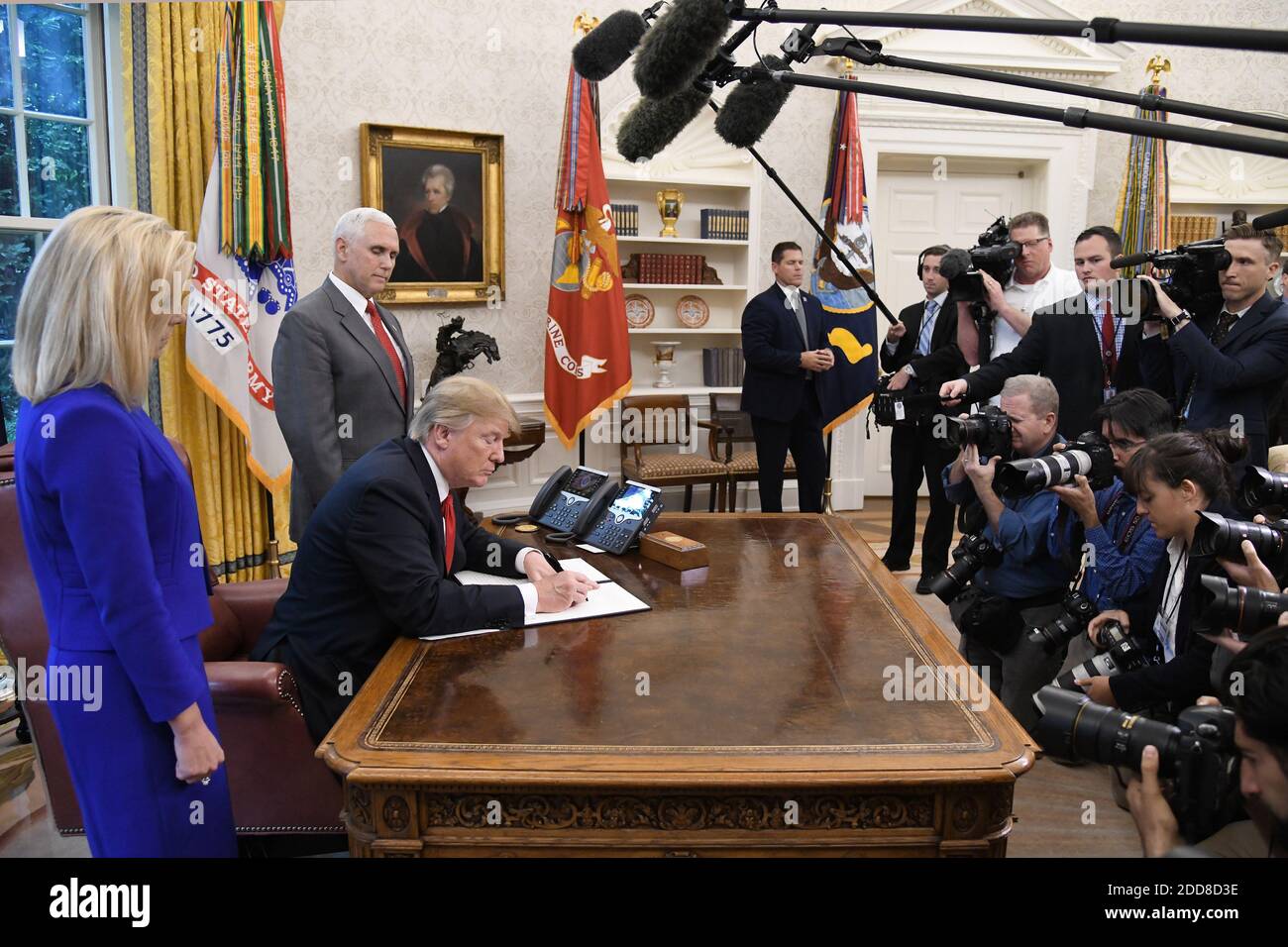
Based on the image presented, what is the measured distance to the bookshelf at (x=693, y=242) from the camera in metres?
6.43

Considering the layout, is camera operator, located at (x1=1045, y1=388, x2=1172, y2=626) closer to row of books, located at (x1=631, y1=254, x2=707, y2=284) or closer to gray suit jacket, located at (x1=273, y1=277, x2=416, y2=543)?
gray suit jacket, located at (x1=273, y1=277, x2=416, y2=543)

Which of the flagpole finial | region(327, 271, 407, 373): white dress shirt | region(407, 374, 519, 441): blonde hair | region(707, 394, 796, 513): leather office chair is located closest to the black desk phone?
region(407, 374, 519, 441): blonde hair

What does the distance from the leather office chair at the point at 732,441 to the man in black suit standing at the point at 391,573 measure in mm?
3983

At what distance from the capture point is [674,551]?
258 centimetres

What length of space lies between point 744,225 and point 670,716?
532 cm

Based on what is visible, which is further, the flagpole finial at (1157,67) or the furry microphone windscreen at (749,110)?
the flagpole finial at (1157,67)

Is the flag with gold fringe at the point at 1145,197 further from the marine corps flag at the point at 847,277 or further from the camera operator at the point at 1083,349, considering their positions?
the camera operator at the point at 1083,349

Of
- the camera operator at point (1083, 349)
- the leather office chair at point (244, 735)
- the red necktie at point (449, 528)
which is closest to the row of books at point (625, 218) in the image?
the camera operator at point (1083, 349)

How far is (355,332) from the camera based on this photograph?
10.0 ft

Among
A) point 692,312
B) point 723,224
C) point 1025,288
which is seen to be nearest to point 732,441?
point 692,312

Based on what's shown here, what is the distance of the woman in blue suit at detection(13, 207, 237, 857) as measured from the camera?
151 cm

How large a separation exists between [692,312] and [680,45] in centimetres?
563

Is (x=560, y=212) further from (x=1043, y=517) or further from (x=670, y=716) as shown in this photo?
(x=670, y=716)

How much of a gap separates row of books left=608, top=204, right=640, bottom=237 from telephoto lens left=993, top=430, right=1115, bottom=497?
4047 millimetres
